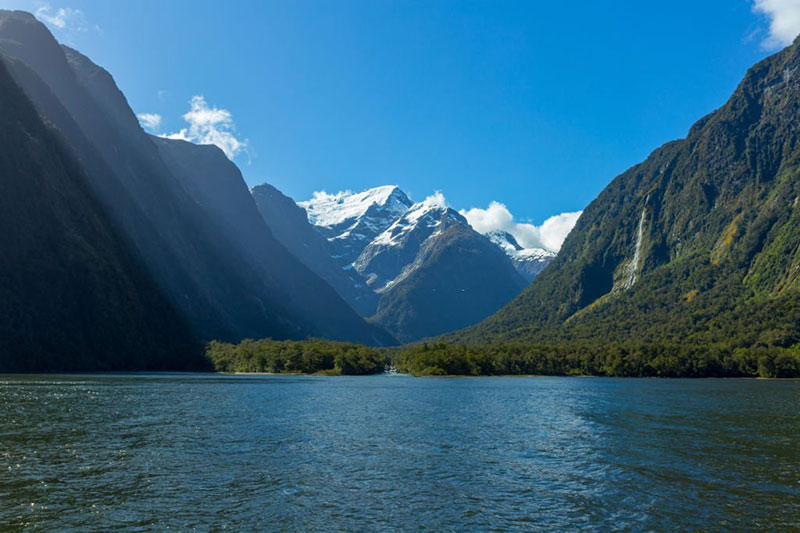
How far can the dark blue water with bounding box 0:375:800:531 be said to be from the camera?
35.2 m

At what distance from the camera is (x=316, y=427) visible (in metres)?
74.5

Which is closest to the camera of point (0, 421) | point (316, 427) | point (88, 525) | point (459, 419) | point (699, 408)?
point (88, 525)

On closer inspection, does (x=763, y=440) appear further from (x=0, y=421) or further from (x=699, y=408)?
(x=0, y=421)

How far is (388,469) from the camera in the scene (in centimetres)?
4881

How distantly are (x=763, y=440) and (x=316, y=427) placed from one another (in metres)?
52.7

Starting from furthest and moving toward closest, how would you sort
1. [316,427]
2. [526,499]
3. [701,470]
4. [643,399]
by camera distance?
[643,399] < [316,427] < [701,470] < [526,499]

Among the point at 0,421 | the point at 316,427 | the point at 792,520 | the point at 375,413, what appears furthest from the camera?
the point at 375,413

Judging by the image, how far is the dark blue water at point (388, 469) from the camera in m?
35.2

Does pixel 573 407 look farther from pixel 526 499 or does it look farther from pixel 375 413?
pixel 526 499

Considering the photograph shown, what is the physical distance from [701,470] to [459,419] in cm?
4102

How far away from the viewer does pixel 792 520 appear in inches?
1385

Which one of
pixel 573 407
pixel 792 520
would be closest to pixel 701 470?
pixel 792 520

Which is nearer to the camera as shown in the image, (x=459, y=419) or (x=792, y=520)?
(x=792, y=520)

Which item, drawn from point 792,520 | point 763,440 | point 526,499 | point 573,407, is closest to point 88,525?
point 526,499
